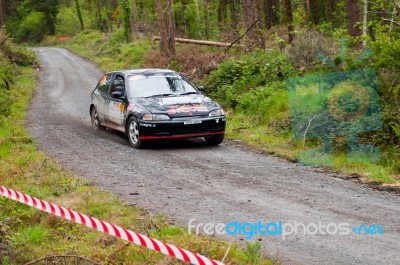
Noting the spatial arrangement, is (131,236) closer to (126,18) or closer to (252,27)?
(252,27)

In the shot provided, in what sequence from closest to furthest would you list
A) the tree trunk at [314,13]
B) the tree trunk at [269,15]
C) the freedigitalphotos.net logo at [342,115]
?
the freedigitalphotos.net logo at [342,115]
the tree trunk at [314,13]
the tree trunk at [269,15]

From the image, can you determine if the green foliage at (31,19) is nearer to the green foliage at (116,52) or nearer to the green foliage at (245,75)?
the green foliage at (116,52)

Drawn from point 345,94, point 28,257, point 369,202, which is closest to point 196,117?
point 345,94

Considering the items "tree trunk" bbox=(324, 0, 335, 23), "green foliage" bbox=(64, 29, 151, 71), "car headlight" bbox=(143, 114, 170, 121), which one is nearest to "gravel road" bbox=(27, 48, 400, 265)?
"car headlight" bbox=(143, 114, 170, 121)

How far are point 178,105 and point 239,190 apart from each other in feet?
13.0

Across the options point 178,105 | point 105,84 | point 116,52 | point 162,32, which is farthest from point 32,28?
point 178,105

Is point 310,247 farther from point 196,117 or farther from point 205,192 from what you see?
point 196,117

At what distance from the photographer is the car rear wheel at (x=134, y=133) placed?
40.0ft

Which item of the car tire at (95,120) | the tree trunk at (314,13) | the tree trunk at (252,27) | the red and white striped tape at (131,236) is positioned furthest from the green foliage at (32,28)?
the red and white striped tape at (131,236)

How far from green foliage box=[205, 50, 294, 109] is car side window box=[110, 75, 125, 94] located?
3.77 m

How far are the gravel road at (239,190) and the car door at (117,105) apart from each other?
44 cm

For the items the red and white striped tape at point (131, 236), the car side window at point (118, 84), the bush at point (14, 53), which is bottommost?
the bush at point (14, 53)

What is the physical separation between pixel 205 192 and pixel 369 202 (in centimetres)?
236

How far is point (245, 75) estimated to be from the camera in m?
17.5
